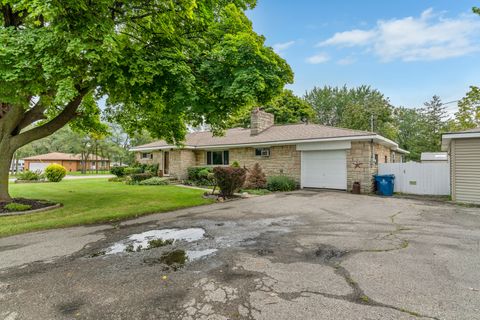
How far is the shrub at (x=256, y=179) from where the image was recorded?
51.3ft

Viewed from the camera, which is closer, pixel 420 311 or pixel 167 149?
pixel 420 311

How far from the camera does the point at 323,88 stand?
148ft

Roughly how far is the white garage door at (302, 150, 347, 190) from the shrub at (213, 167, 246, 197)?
16.8ft

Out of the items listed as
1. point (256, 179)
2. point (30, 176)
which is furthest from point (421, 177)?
point (30, 176)

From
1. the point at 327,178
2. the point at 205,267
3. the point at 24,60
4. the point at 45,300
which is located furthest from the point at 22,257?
the point at 327,178

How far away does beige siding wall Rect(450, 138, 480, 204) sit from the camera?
9.79 meters

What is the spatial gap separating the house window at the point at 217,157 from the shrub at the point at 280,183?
5096mm

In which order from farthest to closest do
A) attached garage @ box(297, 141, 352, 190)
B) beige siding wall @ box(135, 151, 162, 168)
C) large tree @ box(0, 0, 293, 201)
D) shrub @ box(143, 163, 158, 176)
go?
beige siding wall @ box(135, 151, 162, 168) → shrub @ box(143, 163, 158, 176) → attached garage @ box(297, 141, 352, 190) → large tree @ box(0, 0, 293, 201)

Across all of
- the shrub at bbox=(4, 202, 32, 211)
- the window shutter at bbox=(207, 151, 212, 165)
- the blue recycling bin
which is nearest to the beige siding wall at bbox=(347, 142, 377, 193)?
the blue recycling bin

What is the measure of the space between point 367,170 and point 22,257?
44.4ft

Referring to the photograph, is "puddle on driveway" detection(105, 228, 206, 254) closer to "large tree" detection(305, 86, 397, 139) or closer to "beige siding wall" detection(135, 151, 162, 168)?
"beige siding wall" detection(135, 151, 162, 168)

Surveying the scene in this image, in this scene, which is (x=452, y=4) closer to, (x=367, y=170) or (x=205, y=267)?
(x=367, y=170)

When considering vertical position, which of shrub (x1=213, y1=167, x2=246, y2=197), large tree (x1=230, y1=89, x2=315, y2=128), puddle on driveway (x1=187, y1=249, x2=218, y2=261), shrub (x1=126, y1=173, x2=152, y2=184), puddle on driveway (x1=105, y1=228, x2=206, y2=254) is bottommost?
puddle on driveway (x1=105, y1=228, x2=206, y2=254)

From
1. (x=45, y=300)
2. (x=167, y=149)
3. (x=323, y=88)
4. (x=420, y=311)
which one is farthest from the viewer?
(x=323, y=88)
